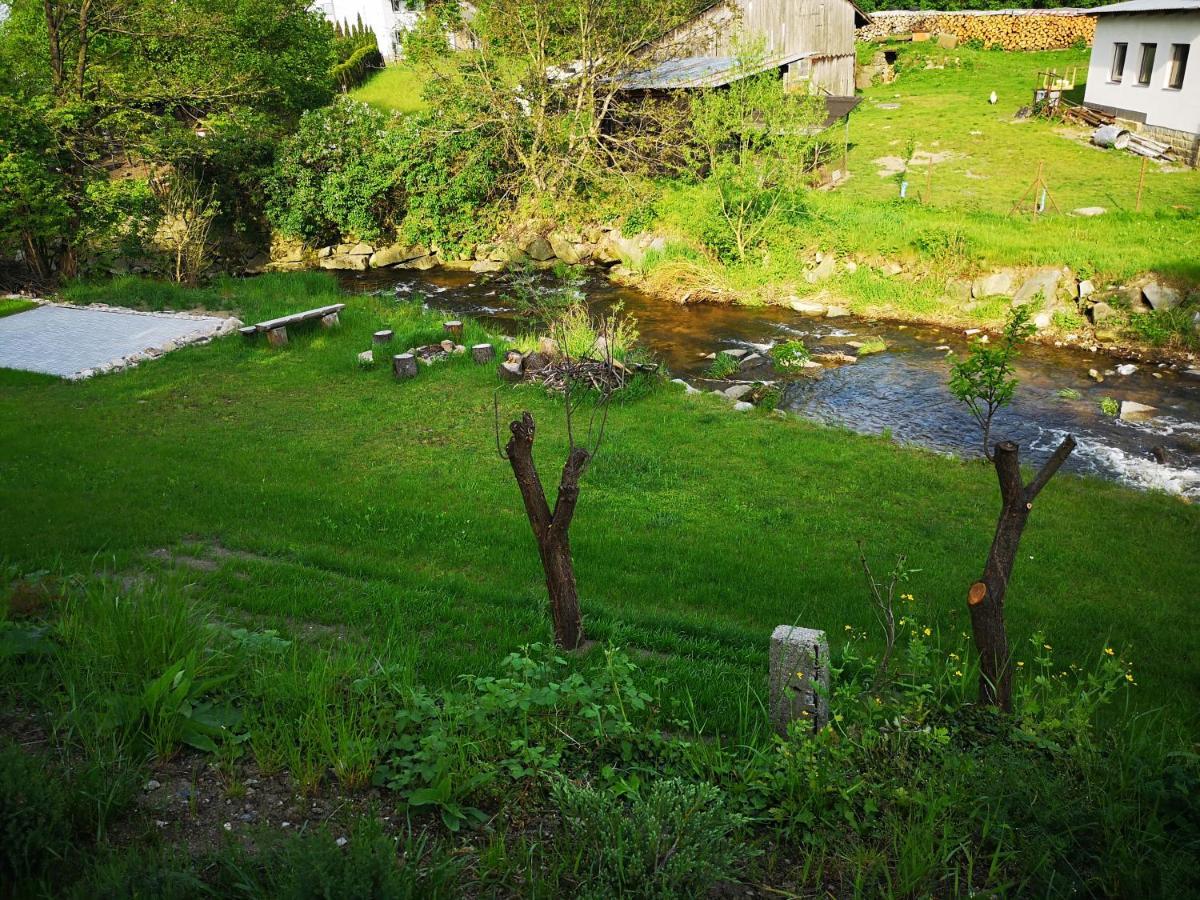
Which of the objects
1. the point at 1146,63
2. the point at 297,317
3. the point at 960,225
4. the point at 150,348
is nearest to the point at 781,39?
the point at 1146,63

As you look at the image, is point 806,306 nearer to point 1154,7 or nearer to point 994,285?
point 994,285

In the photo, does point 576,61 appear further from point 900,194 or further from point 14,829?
point 14,829

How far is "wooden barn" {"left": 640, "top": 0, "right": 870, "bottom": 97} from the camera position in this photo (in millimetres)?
27794

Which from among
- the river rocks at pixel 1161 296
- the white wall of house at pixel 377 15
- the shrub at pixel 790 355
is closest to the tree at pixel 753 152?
the shrub at pixel 790 355

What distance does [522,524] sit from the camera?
9000 mm

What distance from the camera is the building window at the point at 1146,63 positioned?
84.9 feet

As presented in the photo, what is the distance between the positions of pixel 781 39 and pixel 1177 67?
41.0 feet

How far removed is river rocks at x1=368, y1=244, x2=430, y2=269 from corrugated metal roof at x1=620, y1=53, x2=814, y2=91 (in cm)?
793

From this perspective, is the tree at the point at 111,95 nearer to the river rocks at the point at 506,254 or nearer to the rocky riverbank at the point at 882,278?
the rocky riverbank at the point at 882,278

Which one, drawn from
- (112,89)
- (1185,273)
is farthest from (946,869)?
(112,89)

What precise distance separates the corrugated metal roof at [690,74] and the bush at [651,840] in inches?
856

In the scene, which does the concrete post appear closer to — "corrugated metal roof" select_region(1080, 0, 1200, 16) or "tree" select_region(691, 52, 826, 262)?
"tree" select_region(691, 52, 826, 262)

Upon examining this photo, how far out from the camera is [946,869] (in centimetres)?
366

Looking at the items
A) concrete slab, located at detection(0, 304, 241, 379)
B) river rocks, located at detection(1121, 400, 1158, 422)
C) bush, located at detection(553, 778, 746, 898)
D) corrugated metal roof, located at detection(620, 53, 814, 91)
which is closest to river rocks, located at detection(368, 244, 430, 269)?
corrugated metal roof, located at detection(620, 53, 814, 91)
